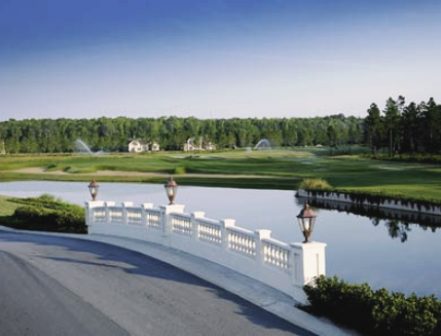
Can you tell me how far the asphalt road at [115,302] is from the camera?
12.1 metres

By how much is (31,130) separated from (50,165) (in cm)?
7140

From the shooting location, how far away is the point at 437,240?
111 feet

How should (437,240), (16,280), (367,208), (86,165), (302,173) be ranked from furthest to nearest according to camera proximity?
1. (86,165)
2. (302,173)
3. (367,208)
4. (437,240)
5. (16,280)

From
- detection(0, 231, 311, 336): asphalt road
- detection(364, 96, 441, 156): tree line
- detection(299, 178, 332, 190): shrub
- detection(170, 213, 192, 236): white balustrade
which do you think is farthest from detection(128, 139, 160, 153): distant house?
detection(0, 231, 311, 336): asphalt road

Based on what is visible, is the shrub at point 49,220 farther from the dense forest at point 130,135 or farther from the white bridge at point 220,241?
the dense forest at point 130,135

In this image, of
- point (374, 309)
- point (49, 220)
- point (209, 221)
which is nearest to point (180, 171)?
point (49, 220)

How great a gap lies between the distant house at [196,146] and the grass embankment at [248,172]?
57.4m

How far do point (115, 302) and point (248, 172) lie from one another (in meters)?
82.3

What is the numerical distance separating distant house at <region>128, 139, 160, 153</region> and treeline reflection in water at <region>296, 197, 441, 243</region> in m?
129

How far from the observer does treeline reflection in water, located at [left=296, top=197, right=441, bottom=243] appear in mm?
38325

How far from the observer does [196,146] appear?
605 ft

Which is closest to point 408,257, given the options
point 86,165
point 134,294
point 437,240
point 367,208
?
point 437,240

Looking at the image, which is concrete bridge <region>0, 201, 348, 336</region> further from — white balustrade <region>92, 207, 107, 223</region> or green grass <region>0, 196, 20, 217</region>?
green grass <region>0, 196, 20, 217</region>

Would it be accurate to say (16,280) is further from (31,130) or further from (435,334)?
Result: (31,130)
